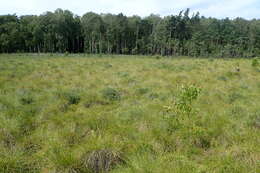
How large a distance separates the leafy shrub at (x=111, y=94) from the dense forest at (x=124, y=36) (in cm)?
4375

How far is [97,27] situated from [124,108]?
4974 cm

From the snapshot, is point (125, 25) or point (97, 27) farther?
point (125, 25)

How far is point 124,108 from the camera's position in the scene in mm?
6043

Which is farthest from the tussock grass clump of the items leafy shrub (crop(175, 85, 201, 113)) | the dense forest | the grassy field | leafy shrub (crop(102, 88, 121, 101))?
the dense forest

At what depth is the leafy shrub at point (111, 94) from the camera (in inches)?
283

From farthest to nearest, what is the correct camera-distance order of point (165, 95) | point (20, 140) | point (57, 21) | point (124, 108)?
point (57, 21) → point (165, 95) → point (124, 108) → point (20, 140)

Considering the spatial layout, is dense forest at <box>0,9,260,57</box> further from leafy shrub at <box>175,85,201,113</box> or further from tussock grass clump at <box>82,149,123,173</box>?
tussock grass clump at <box>82,149,123,173</box>

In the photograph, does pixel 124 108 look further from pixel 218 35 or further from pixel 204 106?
pixel 218 35

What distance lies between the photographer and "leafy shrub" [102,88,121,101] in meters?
7.19

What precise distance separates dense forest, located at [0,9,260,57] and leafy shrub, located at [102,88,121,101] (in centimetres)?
4375

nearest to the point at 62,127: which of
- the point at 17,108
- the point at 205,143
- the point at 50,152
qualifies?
the point at 50,152

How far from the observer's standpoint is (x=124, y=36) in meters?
57.1

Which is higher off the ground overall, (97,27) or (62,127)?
(97,27)

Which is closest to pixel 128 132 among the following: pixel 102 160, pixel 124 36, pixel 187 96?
pixel 102 160
